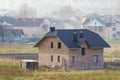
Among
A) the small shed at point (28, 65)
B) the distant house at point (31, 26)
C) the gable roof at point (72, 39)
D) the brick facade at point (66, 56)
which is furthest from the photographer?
the distant house at point (31, 26)

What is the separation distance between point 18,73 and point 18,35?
70.8 metres

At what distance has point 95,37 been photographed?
53844mm

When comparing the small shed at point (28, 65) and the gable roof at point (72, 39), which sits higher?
the gable roof at point (72, 39)

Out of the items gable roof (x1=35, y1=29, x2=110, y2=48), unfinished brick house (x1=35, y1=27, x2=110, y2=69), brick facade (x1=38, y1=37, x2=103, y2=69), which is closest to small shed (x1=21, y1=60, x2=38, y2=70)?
unfinished brick house (x1=35, y1=27, x2=110, y2=69)

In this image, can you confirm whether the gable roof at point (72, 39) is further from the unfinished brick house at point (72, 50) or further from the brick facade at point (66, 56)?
the brick facade at point (66, 56)

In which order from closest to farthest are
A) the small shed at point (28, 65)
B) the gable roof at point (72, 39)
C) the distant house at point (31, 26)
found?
the small shed at point (28, 65)
the gable roof at point (72, 39)
the distant house at point (31, 26)

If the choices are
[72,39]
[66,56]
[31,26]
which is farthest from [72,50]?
[31,26]

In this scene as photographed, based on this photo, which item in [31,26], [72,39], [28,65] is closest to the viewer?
[28,65]

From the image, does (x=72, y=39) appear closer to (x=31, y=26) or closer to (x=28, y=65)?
(x=28, y=65)

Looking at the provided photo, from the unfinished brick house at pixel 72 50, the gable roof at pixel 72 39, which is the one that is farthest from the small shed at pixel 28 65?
the gable roof at pixel 72 39

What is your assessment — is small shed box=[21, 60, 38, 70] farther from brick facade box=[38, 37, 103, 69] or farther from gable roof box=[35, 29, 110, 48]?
gable roof box=[35, 29, 110, 48]

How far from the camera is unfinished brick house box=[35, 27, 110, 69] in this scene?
50.7m

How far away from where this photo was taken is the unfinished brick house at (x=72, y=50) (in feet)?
166

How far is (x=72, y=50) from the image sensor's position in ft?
167
